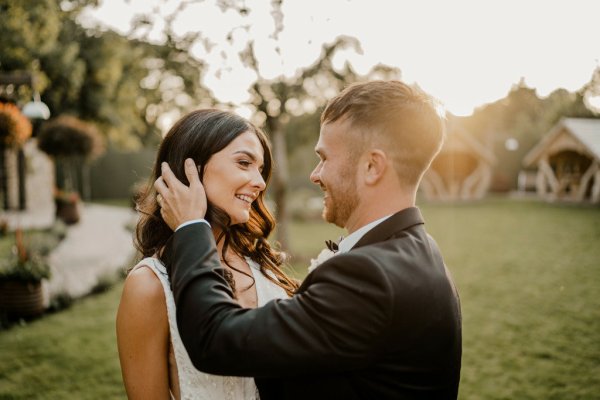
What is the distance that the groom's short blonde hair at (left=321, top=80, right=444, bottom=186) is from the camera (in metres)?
1.86

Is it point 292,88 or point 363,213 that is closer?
point 363,213

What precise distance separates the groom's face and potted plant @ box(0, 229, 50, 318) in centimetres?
762

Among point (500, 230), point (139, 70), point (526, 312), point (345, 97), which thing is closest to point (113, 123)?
point (139, 70)

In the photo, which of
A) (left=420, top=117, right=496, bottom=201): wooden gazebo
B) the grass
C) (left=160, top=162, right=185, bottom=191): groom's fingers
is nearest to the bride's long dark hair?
(left=160, top=162, right=185, bottom=191): groom's fingers

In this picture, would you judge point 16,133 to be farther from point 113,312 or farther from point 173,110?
point 113,312

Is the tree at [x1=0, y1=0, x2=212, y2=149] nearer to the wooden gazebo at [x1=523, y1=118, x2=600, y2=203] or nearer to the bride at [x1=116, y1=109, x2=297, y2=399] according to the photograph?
the bride at [x1=116, y1=109, x2=297, y2=399]

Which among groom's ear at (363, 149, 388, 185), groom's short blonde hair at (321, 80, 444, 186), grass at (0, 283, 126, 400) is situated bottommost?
grass at (0, 283, 126, 400)

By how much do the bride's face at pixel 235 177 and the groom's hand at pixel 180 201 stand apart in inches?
13.8

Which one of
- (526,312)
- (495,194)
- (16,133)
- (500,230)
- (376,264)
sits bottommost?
(495,194)

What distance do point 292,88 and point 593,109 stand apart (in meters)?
37.6

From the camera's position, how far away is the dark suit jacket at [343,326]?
4.94ft

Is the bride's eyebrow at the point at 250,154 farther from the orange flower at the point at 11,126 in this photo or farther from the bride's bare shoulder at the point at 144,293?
the orange flower at the point at 11,126

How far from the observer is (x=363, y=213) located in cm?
191

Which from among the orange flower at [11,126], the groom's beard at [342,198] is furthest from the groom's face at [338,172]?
the orange flower at [11,126]
